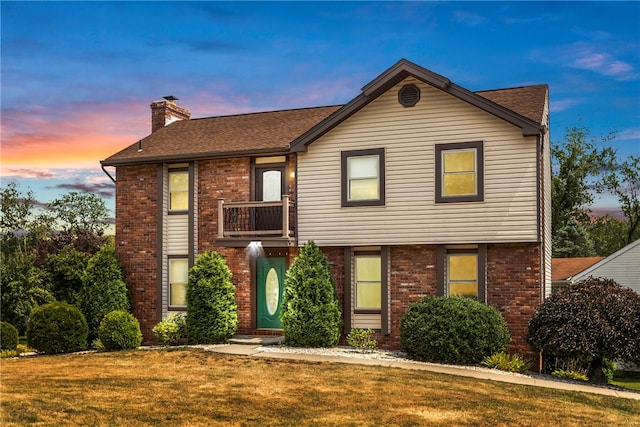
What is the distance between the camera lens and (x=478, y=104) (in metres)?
19.2

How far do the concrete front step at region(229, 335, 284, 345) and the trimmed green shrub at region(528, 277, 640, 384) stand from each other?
22.9 ft

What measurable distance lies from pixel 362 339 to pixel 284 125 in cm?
783

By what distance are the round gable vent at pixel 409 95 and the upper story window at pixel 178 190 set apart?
289 inches

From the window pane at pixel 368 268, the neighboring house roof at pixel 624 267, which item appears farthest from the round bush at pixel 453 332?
the neighboring house roof at pixel 624 267

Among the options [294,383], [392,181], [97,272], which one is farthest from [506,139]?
[97,272]

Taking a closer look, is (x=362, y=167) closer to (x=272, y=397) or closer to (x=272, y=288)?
(x=272, y=288)

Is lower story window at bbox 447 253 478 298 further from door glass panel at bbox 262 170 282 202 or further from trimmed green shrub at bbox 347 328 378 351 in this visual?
door glass panel at bbox 262 170 282 202

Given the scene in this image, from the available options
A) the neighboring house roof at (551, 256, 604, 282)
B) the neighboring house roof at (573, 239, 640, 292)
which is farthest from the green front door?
the neighboring house roof at (551, 256, 604, 282)

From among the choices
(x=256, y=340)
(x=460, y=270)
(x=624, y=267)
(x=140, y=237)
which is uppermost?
(x=140, y=237)

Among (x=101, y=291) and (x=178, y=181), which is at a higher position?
(x=178, y=181)

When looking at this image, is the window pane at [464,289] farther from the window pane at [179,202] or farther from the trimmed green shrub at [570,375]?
the window pane at [179,202]

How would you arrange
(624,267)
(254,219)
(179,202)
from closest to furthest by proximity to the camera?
(254,219) → (179,202) → (624,267)

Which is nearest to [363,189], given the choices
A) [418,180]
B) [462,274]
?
[418,180]

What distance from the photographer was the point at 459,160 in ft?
64.7
